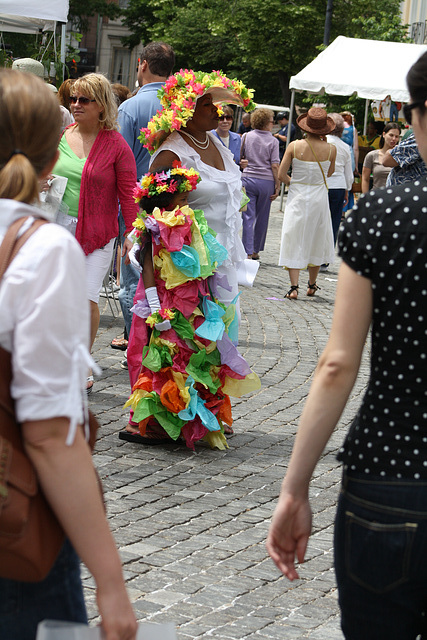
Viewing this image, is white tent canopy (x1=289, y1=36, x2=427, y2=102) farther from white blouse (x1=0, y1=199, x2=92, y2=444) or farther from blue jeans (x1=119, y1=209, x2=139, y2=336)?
white blouse (x1=0, y1=199, x2=92, y2=444)

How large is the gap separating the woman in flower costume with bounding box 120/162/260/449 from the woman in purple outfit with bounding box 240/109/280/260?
8251 millimetres

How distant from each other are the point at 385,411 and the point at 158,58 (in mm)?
5638

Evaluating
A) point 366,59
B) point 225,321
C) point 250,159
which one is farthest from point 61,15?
point 225,321

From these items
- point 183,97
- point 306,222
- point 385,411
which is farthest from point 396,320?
point 306,222

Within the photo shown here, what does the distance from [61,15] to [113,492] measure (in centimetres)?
857

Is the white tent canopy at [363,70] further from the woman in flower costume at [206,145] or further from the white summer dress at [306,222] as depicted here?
the woman in flower costume at [206,145]

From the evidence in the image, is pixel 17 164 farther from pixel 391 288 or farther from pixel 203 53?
pixel 203 53

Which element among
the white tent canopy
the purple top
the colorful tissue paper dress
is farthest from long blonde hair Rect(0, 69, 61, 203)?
the white tent canopy

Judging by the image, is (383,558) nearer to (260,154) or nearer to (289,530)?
(289,530)

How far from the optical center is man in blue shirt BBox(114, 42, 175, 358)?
6871 mm

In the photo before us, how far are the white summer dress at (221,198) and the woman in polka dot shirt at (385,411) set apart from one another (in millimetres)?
3383

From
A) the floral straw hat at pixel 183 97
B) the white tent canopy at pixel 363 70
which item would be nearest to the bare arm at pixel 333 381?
the floral straw hat at pixel 183 97

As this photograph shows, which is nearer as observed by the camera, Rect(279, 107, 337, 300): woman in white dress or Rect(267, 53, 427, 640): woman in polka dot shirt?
Rect(267, 53, 427, 640): woman in polka dot shirt

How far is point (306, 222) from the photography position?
37.9ft
